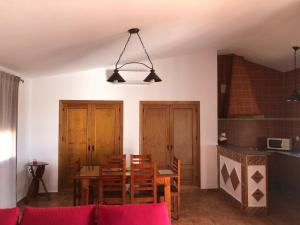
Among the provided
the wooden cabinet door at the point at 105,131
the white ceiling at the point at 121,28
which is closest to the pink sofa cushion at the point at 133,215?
the white ceiling at the point at 121,28

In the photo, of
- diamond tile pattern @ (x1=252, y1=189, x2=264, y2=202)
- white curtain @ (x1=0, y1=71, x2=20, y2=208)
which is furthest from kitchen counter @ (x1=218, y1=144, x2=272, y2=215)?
white curtain @ (x1=0, y1=71, x2=20, y2=208)

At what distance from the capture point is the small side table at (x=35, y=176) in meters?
4.49

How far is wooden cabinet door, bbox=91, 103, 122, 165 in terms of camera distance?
5086mm

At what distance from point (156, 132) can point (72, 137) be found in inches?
67.6

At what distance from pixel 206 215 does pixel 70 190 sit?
272 cm

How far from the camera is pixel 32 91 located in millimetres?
4980

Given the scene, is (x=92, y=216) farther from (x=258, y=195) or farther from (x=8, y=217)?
(x=258, y=195)

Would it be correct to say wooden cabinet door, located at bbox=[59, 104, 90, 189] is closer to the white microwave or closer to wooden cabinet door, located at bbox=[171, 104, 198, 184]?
wooden cabinet door, located at bbox=[171, 104, 198, 184]

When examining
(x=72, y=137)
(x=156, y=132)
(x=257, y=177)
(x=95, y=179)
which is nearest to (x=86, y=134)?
(x=72, y=137)

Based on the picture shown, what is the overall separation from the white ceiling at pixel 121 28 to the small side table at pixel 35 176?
1661mm

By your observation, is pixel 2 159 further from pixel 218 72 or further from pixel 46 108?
pixel 218 72

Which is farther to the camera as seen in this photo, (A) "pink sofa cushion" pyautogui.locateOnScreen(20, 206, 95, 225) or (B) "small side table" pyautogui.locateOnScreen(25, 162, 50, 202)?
(B) "small side table" pyautogui.locateOnScreen(25, 162, 50, 202)

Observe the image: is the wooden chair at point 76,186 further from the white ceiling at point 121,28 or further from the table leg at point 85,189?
the white ceiling at point 121,28

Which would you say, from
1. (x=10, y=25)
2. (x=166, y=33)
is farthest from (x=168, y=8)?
(x=10, y=25)
